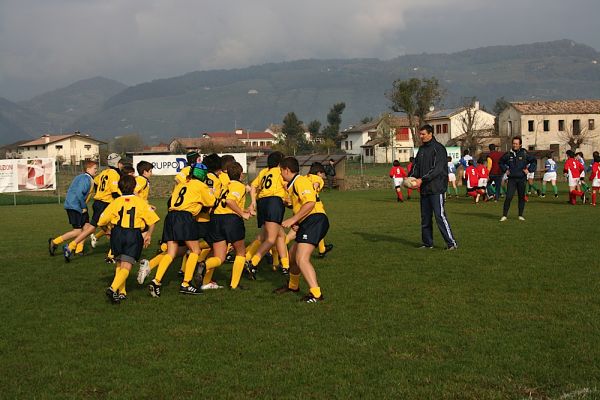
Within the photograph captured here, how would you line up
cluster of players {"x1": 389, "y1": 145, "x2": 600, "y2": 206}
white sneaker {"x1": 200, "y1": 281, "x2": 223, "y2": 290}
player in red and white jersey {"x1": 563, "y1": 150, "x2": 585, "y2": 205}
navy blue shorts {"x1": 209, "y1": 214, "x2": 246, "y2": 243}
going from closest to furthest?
1. navy blue shorts {"x1": 209, "y1": 214, "x2": 246, "y2": 243}
2. white sneaker {"x1": 200, "y1": 281, "x2": 223, "y2": 290}
3. cluster of players {"x1": 389, "y1": 145, "x2": 600, "y2": 206}
4. player in red and white jersey {"x1": 563, "y1": 150, "x2": 585, "y2": 205}

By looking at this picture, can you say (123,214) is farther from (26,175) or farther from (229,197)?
(26,175)

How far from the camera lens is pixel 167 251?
907 cm

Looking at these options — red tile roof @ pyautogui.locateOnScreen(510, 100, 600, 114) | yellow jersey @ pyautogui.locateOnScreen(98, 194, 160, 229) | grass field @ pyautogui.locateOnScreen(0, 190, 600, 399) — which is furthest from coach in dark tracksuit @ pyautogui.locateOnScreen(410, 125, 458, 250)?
red tile roof @ pyautogui.locateOnScreen(510, 100, 600, 114)

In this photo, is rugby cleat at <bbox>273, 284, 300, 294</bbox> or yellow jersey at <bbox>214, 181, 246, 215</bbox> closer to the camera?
rugby cleat at <bbox>273, 284, 300, 294</bbox>

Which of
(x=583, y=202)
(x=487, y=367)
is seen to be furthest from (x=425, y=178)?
(x=583, y=202)

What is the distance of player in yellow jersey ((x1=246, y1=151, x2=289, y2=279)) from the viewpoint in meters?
10.0

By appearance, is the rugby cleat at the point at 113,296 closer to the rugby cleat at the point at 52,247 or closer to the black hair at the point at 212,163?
the black hair at the point at 212,163

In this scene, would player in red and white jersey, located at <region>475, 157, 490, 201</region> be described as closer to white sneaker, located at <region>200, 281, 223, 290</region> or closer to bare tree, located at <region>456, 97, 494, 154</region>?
white sneaker, located at <region>200, 281, 223, 290</region>

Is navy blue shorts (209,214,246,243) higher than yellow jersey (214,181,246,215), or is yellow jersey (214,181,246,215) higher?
yellow jersey (214,181,246,215)

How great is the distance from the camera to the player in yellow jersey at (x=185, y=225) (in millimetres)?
8969

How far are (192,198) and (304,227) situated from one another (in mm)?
1636

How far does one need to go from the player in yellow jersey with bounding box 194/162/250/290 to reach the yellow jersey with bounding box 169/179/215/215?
Result: 295 mm

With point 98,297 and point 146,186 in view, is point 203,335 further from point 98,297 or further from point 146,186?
point 146,186

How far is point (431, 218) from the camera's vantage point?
12.8 metres
